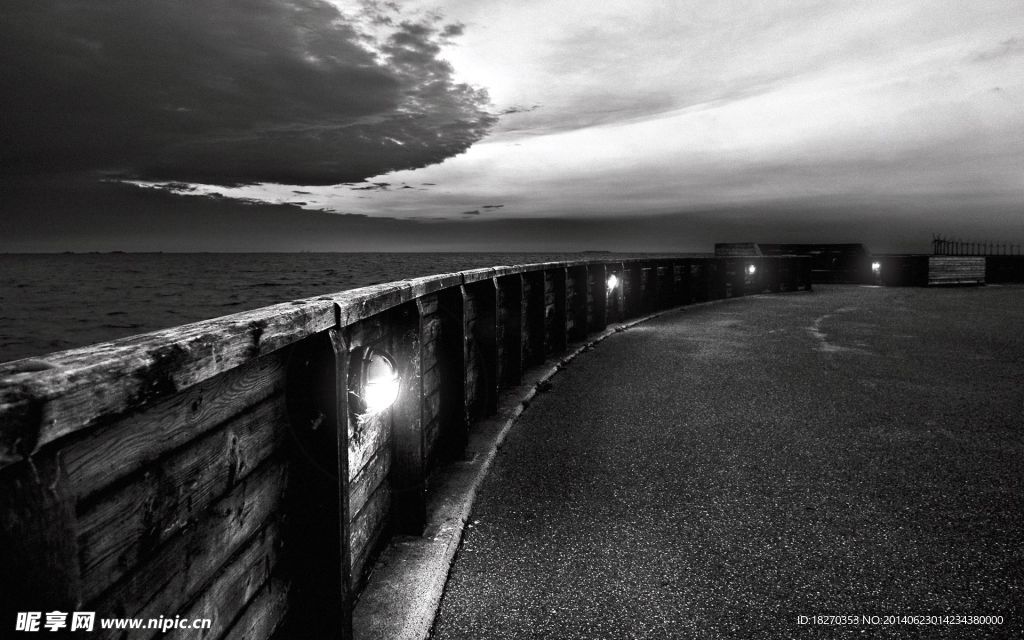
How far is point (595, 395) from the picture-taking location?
673cm

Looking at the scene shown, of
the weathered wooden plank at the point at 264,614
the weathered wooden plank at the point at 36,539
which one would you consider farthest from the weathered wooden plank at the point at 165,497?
the weathered wooden plank at the point at 264,614

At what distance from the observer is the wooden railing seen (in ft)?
3.21

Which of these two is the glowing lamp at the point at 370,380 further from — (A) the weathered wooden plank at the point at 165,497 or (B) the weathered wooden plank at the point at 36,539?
(B) the weathered wooden plank at the point at 36,539

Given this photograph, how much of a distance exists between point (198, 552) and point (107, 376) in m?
0.78

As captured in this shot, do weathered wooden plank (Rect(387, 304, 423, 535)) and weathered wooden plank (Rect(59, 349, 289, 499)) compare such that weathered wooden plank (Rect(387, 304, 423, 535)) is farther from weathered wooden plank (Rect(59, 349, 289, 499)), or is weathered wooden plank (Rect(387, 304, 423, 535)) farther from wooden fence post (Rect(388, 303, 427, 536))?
weathered wooden plank (Rect(59, 349, 289, 499))

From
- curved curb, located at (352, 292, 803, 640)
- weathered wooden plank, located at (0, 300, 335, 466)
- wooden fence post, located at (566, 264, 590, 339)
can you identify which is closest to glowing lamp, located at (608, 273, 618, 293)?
wooden fence post, located at (566, 264, 590, 339)

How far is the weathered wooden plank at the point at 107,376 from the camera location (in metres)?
0.90

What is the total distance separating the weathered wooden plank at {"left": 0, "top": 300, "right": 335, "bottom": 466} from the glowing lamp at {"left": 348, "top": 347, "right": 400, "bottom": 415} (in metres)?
0.86

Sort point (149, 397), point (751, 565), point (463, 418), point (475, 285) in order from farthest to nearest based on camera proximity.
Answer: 1. point (475, 285)
2. point (463, 418)
3. point (751, 565)
4. point (149, 397)

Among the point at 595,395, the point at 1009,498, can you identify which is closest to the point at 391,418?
the point at 595,395

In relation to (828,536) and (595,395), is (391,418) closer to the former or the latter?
(828,536)

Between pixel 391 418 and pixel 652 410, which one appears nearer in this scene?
pixel 391 418

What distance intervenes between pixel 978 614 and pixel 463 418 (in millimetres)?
3352

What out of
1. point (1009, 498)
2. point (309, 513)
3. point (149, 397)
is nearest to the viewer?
point (149, 397)
